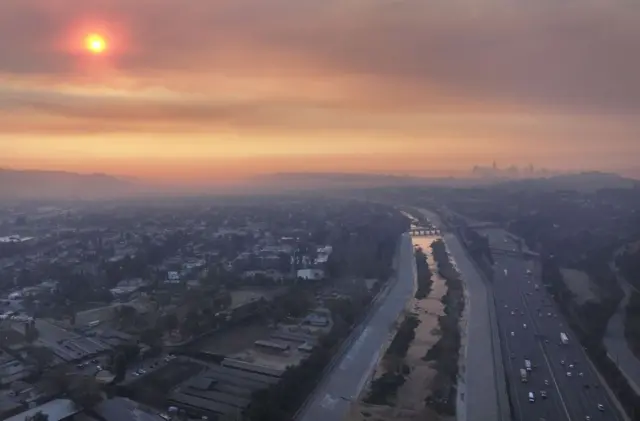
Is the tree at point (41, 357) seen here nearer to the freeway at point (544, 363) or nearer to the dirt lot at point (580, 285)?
the freeway at point (544, 363)

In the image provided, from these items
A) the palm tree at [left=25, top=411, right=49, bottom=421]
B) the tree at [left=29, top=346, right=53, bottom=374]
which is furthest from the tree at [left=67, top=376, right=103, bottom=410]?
the tree at [left=29, top=346, right=53, bottom=374]

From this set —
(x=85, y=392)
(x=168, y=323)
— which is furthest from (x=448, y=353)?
(x=85, y=392)

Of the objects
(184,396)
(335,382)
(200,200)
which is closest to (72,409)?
(184,396)

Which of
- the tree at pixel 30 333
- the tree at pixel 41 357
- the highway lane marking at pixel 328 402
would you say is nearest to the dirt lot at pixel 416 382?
the highway lane marking at pixel 328 402

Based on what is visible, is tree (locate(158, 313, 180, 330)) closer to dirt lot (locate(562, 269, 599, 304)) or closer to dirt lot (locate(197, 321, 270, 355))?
dirt lot (locate(197, 321, 270, 355))

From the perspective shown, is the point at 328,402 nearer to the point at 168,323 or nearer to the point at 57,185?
the point at 168,323

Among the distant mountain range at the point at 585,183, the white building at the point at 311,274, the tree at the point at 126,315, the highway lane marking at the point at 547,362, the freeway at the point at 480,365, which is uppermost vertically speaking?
the distant mountain range at the point at 585,183

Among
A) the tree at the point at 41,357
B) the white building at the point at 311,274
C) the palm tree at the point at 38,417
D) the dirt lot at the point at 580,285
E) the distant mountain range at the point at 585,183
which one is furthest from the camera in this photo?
the distant mountain range at the point at 585,183
